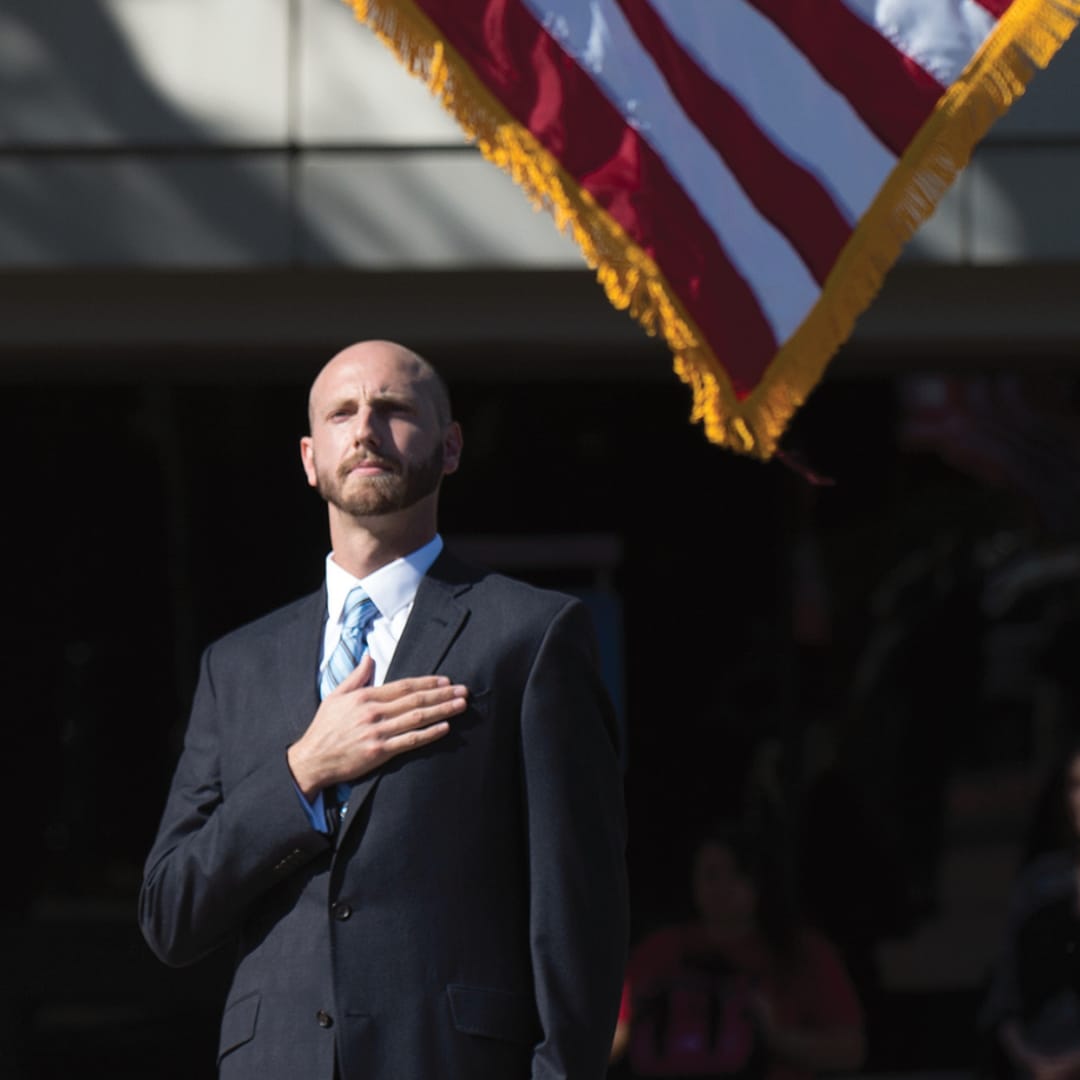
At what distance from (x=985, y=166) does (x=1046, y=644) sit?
208cm

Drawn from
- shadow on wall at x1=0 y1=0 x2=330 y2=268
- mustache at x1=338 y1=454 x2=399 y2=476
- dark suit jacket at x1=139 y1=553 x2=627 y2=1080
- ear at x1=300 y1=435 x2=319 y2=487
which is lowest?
dark suit jacket at x1=139 y1=553 x2=627 y2=1080

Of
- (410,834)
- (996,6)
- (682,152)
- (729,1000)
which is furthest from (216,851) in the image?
(729,1000)

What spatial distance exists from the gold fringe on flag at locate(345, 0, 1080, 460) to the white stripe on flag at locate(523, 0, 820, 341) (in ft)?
0.27

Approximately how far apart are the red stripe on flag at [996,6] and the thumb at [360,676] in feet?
6.97

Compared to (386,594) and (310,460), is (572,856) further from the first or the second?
(310,460)

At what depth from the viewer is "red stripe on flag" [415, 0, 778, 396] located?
355 centimetres

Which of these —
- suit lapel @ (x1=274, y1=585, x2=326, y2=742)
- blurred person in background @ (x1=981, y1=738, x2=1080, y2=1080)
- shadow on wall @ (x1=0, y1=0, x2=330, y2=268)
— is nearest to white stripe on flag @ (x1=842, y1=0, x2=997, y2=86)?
suit lapel @ (x1=274, y1=585, x2=326, y2=742)

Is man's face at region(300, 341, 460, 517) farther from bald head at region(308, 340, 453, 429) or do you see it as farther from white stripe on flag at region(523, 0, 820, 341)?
white stripe on flag at region(523, 0, 820, 341)

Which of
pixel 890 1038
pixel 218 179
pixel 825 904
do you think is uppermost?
pixel 218 179

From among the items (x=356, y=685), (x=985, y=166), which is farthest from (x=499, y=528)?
(x=356, y=685)

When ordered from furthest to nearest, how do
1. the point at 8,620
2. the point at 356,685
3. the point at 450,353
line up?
the point at 8,620
the point at 450,353
the point at 356,685

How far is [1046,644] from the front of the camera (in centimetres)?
666

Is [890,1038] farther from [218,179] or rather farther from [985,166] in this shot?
[218,179]

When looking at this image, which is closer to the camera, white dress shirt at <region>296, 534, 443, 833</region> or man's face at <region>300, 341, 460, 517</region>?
man's face at <region>300, 341, 460, 517</region>
